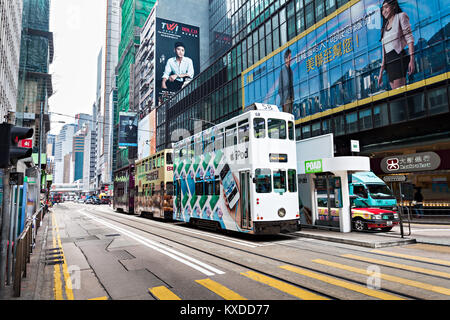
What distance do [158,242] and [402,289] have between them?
8.75 meters

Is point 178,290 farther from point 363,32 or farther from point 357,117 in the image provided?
point 363,32

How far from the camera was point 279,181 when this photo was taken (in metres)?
12.2

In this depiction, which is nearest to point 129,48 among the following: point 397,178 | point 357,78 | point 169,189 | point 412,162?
point 357,78

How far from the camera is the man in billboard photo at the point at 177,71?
251 ft

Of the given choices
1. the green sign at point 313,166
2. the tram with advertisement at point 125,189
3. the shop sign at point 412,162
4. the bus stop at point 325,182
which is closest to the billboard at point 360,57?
the shop sign at point 412,162

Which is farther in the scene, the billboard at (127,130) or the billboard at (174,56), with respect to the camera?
the billboard at (174,56)

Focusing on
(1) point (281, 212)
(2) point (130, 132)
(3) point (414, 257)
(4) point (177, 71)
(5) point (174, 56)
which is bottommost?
(3) point (414, 257)

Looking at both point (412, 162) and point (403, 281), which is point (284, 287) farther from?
point (412, 162)

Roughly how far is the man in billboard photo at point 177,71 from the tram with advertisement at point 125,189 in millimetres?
43878

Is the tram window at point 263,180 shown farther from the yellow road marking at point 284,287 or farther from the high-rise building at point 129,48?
the high-rise building at point 129,48

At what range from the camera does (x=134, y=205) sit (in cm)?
3056

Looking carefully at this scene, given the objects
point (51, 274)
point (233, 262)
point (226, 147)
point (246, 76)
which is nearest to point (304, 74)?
point (246, 76)

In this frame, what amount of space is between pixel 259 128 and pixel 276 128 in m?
0.77
